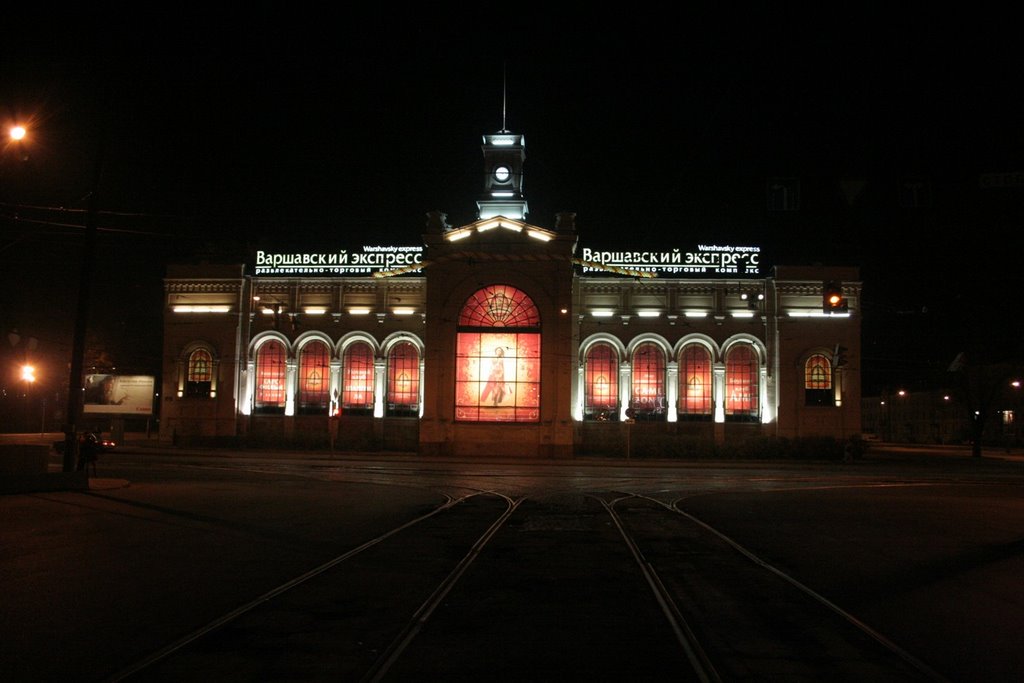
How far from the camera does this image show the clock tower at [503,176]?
188ft

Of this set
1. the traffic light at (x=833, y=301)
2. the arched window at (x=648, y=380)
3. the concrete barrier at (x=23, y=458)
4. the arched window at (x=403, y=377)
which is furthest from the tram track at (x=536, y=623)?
the arched window at (x=403, y=377)

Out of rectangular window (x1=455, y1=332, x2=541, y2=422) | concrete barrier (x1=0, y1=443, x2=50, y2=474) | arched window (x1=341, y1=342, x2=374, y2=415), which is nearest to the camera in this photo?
concrete barrier (x1=0, y1=443, x2=50, y2=474)

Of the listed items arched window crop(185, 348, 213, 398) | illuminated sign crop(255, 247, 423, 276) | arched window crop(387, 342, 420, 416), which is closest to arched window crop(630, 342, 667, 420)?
arched window crop(387, 342, 420, 416)

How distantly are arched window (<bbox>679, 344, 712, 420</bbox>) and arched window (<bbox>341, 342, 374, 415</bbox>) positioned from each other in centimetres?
1990

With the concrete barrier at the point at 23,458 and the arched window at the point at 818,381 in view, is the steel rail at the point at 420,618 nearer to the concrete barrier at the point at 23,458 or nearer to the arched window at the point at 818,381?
the concrete barrier at the point at 23,458

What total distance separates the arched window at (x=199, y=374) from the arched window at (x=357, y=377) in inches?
351

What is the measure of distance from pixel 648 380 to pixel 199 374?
96.4ft

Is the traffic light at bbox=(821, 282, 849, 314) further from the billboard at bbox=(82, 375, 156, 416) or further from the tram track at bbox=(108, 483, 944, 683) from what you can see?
the billboard at bbox=(82, 375, 156, 416)

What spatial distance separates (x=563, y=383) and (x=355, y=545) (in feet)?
128

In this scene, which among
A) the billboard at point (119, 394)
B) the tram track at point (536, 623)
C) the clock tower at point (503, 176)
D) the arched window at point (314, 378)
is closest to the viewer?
the tram track at point (536, 623)

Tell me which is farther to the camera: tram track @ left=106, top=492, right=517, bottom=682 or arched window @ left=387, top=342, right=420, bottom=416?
arched window @ left=387, top=342, right=420, bottom=416

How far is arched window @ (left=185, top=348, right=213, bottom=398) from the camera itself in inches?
2312

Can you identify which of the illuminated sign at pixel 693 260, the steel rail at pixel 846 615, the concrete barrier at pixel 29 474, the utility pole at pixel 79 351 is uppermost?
the illuminated sign at pixel 693 260

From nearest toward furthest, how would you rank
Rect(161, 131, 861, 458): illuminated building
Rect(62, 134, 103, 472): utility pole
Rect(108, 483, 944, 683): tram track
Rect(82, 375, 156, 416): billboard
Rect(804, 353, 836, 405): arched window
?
Rect(108, 483, 944, 683): tram track
Rect(62, 134, 103, 472): utility pole
Rect(161, 131, 861, 458): illuminated building
Rect(804, 353, 836, 405): arched window
Rect(82, 375, 156, 416): billboard
